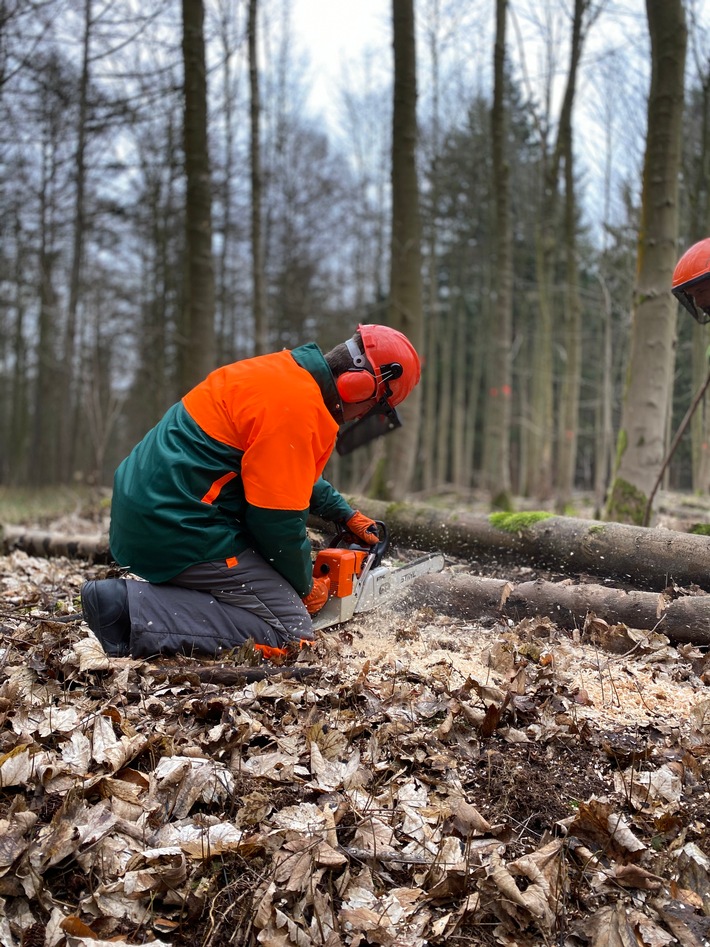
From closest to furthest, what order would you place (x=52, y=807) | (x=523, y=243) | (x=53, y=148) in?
(x=52, y=807), (x=53, y=148), (x=523, y=243)

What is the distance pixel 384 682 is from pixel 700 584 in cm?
195

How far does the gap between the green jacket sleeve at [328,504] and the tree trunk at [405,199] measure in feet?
14.7

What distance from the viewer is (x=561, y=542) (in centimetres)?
433

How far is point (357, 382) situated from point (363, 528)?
950 millimetres

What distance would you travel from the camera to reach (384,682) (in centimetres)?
297

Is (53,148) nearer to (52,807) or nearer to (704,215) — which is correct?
(704,215)

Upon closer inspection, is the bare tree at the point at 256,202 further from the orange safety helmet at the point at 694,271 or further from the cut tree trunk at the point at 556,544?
the orange safety helmet at the point at 694,271

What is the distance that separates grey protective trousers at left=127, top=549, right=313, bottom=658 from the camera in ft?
10.5

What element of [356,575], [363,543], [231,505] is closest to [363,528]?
[363,543]

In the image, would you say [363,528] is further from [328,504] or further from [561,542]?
[561,542]

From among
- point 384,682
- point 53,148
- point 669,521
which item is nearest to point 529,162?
point 53,148

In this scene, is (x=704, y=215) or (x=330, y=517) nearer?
(x=330, y=517)

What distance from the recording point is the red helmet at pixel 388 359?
3484mm

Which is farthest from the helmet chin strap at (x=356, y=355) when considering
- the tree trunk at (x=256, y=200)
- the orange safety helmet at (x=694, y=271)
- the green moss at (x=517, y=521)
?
the tree trunk at (x=256, y=200)
